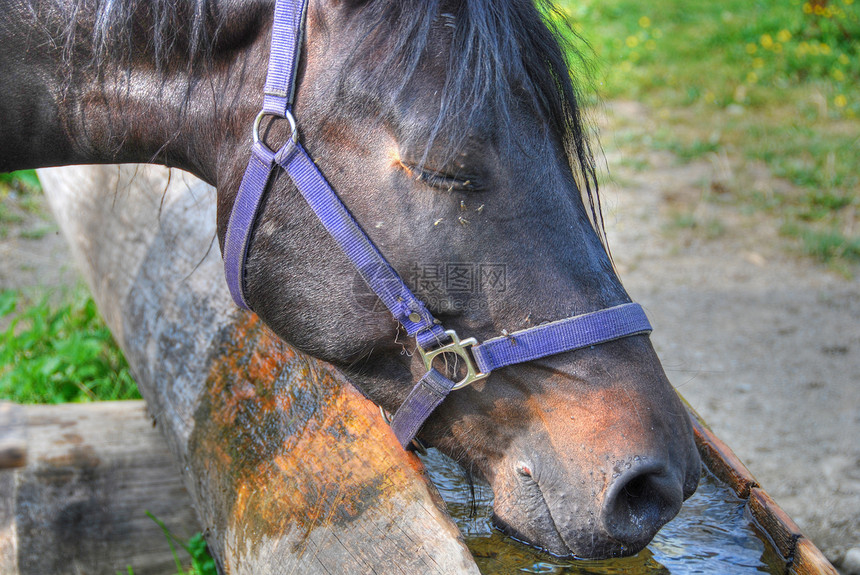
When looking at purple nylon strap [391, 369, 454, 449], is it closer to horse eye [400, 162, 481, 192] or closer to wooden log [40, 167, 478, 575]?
wooden log [40, 167, 478, 575]

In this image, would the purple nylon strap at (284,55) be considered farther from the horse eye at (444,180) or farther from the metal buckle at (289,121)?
the horse eye at (444,180)

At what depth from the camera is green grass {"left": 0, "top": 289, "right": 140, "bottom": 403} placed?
2.88 metres

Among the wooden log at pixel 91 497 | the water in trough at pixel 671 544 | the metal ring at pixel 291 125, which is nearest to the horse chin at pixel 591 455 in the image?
the water in trough at pixel 671 544

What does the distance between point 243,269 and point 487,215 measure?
585mm

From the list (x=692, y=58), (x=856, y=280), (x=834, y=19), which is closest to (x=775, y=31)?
(x=834, y=19)

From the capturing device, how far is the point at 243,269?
5.39 feet

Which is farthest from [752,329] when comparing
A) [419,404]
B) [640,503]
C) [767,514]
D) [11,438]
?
[11,438]

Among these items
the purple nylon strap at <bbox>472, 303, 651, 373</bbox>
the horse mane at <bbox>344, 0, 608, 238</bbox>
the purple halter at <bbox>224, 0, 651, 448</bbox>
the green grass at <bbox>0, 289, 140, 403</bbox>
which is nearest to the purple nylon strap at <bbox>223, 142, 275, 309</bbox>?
the purple halter at <bbox>224, 0, 651, 448</bbox>

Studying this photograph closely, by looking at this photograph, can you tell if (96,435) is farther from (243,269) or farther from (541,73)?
(541,73)

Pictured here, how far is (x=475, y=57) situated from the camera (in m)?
1.45

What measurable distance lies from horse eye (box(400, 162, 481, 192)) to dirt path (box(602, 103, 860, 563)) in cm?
90

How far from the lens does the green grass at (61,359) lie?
2.88 meters

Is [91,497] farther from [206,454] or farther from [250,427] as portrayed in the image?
[250,427]

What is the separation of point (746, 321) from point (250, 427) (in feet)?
10.3
